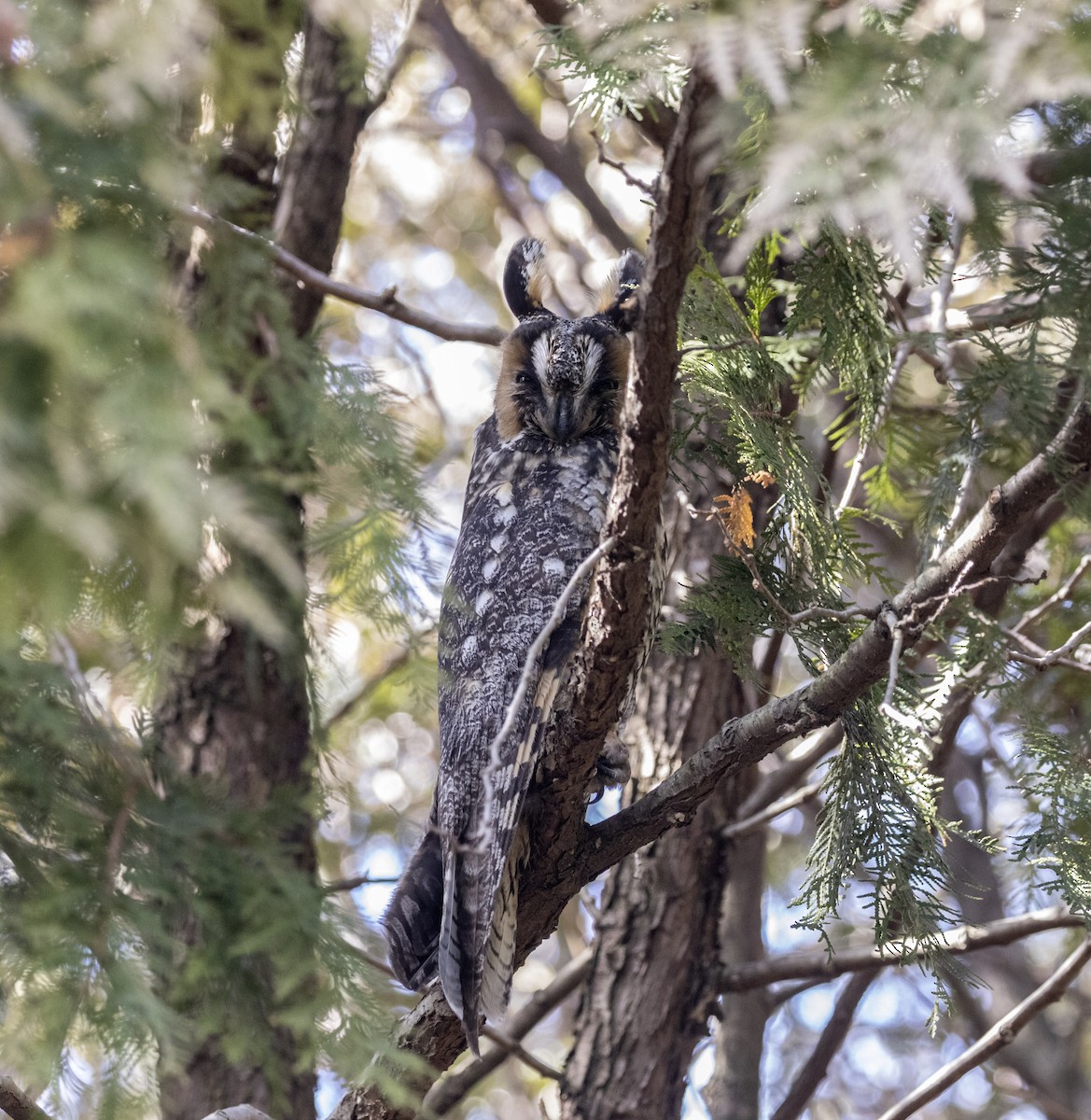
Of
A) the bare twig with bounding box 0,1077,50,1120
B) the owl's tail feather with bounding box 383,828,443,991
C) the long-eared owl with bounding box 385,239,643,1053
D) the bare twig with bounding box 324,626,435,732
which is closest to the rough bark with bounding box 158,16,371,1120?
the bare twig with bounding box 324,626,435,732

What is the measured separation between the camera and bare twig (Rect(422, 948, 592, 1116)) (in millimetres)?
3490

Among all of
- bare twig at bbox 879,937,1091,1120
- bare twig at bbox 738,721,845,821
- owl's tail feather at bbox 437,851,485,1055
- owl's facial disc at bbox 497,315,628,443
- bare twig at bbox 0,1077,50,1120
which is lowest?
bare twig at bbox 0,1077,50,1120

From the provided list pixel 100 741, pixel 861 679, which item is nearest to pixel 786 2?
pixel 861 679

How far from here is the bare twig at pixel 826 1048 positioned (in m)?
3.57

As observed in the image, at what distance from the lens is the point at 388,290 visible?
324 cm

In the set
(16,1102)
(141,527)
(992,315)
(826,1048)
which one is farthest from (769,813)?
(141,527)

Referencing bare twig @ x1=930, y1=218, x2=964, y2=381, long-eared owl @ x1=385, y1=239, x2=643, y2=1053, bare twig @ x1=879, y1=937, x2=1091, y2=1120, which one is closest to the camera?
long-eared owl @ x1=385, y1=239, x2=643, y2=1053

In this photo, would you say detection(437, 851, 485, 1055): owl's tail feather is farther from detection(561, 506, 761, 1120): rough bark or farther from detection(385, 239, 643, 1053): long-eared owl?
detection(561, 506, 761, 1120): rough bark

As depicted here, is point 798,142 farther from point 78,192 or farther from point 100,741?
point 100,741

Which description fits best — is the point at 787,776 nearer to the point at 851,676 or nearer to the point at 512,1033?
the point at 512,1033

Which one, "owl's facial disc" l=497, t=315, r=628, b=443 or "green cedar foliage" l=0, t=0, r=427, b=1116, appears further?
"owl's facial disc" l=497, t=315, r=628, b=443

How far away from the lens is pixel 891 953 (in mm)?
2639

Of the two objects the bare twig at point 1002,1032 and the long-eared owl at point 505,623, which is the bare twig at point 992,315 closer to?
the long-eared owl at point 505,623

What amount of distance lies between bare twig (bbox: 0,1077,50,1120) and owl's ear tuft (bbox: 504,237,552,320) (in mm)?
2622
